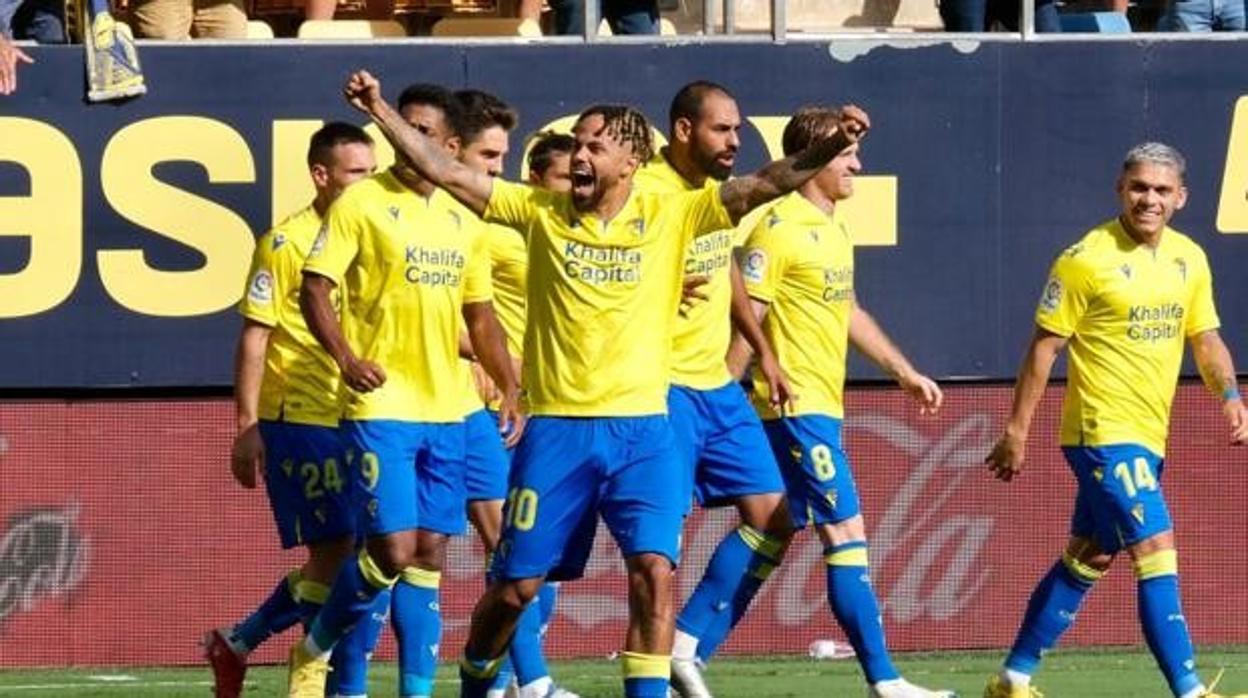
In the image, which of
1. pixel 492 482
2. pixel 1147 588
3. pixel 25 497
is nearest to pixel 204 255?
pixel 25 497

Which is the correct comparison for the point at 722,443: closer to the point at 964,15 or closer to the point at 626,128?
the point at 626,128

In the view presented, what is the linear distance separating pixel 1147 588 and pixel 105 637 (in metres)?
5.89

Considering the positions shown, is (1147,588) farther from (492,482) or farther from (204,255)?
(204,255)

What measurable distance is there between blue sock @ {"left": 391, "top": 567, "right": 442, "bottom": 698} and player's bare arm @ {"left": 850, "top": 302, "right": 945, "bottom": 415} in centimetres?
229

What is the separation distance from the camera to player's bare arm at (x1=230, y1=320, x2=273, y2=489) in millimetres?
11594

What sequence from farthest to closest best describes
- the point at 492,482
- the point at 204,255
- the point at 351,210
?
the point at 204,255 < the point at 492,482 < the point at 351,210

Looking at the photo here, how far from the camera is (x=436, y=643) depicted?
1141 centimetres

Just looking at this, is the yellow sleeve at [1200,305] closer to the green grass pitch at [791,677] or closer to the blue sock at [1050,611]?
the blue sock at [1050,611]

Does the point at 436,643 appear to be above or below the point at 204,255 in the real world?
below

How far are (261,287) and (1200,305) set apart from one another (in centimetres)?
369

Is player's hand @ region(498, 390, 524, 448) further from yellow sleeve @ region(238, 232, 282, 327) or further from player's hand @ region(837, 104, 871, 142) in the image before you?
player's hand @ region(837, 104, 871, 142)

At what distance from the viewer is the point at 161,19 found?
49.5ft

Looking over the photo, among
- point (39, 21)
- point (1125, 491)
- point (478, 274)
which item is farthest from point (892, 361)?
point (39, 21)

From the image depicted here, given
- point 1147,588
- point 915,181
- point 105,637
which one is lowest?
point 105,637
